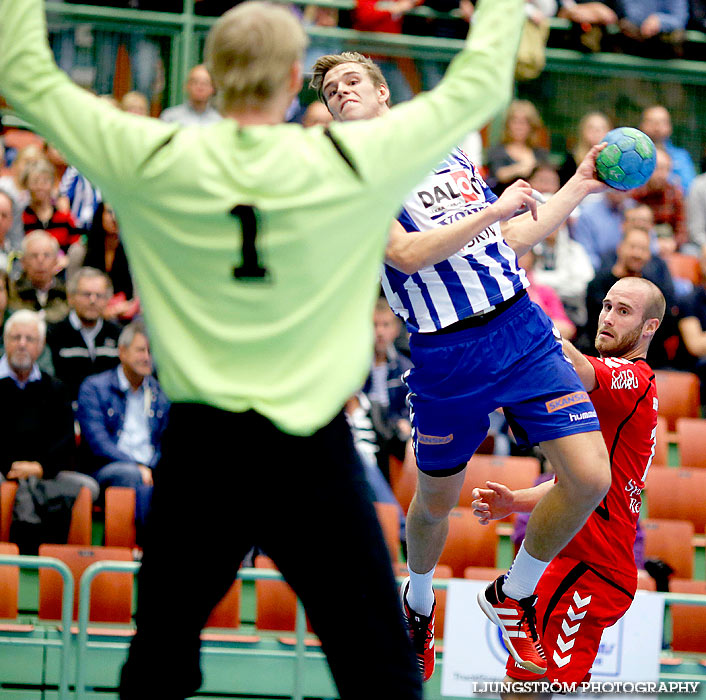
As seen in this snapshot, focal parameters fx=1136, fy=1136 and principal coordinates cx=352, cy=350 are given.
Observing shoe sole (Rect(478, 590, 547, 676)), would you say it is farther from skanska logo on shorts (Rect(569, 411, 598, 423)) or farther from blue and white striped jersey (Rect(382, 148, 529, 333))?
blue and white striped jersey (Rect(382, 148, 529, 333))

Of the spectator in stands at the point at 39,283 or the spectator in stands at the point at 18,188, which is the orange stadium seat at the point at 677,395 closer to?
the spectator in stands at the point at 39,283

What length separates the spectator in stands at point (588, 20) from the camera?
1269 cm

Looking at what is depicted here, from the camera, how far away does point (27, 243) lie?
930 centimetres

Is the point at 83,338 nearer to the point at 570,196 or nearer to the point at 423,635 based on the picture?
the point at 423,635

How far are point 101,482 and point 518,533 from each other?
3010 millimetres

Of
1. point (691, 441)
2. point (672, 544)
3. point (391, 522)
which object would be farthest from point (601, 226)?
point (391, 522)

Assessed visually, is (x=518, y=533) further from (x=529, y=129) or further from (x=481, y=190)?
(x=529, y=129)

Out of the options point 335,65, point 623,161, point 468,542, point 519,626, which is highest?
point 335,65

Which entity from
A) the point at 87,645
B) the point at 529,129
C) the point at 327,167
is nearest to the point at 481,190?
the point at 327,167

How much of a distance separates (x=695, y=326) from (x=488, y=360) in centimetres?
588

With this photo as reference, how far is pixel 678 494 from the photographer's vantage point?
879 cm

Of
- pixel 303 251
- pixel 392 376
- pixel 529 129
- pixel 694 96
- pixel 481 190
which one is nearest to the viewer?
pixel 303 251

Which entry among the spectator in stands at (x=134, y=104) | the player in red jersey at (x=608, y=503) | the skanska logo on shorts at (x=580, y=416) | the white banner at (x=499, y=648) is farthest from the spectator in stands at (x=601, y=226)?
the skanska logo on shorts at (x=580, y=416)

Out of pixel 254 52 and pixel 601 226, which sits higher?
pixel 254 52
